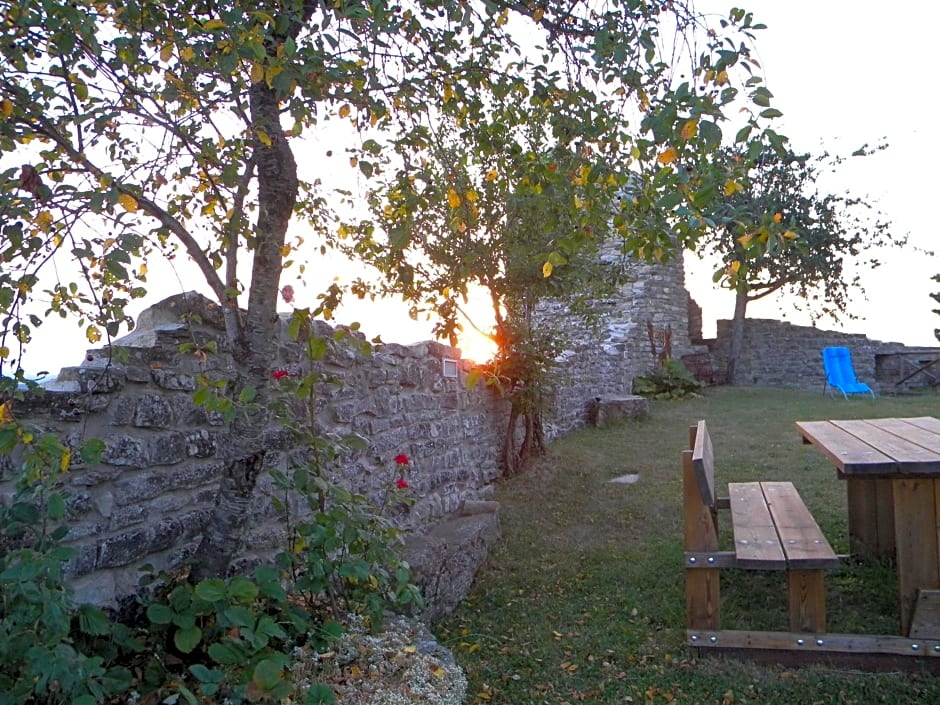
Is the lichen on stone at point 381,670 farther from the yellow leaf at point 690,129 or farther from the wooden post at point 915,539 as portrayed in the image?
the yellow leaf at point 690,129

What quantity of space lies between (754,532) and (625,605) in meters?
0.79

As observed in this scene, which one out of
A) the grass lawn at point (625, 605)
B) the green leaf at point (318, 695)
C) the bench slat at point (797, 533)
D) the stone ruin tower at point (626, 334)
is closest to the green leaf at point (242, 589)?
the green leaf at point (318, 695)

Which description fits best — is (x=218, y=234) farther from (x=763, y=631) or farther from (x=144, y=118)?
(x=763, y=631)

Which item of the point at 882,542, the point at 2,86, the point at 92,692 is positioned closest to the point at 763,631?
the point at 882,542

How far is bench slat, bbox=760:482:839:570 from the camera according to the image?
2947 mm

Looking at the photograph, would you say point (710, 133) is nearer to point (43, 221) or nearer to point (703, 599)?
point (43, 221)

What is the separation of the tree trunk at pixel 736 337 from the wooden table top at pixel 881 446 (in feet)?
38.6

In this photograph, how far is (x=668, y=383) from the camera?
515 inches

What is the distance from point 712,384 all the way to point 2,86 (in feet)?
46.9

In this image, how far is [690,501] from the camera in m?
3.33

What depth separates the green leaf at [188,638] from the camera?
2045 mm

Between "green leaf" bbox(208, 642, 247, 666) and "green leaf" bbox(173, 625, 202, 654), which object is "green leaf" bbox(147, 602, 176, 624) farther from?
"green leaf" bbox(208, 642, 247, 666)

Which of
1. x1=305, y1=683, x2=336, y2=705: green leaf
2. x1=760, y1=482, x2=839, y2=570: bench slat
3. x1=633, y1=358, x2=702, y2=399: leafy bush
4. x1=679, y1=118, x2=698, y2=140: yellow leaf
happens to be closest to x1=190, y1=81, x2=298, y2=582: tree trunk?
x1=305, y1=683, x2=336, y2=705: green leaf

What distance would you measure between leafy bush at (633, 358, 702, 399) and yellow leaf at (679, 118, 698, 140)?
434 inches
